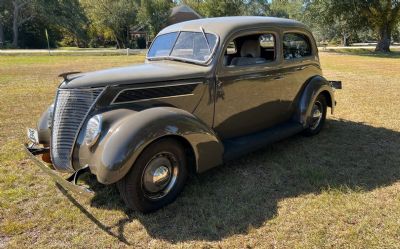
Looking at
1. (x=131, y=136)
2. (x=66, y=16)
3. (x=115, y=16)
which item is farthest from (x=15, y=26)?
(x=131, y=136)

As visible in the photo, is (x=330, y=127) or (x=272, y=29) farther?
(x=330, y=127)

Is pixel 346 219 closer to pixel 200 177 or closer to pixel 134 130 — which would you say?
pixel 200 177

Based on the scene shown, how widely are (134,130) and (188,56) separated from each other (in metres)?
1.56

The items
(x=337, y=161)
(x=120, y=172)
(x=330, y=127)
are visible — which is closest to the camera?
(x=120, y=172)

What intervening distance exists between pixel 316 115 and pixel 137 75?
349 centimetres

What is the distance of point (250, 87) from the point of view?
4.57 meters

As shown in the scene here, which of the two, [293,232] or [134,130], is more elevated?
[134,130]

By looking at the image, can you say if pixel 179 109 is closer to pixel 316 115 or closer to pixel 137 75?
pixel 137 75

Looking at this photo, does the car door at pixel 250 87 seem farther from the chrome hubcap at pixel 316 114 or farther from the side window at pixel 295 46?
the chrome hubcap at pixel 316 114

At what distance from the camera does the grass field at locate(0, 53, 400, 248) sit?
10.2ft

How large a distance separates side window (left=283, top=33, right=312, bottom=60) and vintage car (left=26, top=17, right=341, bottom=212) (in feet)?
0.06

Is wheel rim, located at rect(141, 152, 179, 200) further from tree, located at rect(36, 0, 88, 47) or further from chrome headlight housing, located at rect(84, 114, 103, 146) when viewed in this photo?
tree, located at rect(36, 0, 88, 47)

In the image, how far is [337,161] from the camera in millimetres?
4832

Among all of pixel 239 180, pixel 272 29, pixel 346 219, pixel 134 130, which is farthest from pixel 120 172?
pixel 272 29
